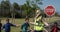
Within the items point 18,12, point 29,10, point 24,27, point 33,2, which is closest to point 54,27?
point 24,27

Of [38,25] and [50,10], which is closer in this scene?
[38,25]

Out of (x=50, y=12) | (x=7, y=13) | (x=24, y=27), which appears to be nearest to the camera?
(x=24, y=27)

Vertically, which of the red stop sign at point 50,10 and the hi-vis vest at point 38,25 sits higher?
the red stop sign at point 50,10

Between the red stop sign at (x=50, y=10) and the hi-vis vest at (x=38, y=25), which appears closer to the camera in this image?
the hi-vis vest at (x=38, y=25)

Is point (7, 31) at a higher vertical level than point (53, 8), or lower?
lower

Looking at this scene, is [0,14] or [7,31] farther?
[0,14]

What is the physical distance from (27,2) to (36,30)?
150 feet

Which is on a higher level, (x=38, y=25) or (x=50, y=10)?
(x=50, y=10)

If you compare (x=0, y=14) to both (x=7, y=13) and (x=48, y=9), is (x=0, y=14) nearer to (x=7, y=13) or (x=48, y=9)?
(x=7, y=13)

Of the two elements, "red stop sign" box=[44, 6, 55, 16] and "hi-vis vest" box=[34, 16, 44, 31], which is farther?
"red stop sign" box=[44, 6, 55, 16]

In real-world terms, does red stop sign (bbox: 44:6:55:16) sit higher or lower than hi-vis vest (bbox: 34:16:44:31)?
higher

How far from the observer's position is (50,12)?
1673cm

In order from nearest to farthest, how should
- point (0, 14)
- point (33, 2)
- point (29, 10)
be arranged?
point (33, 2) → point (29, 10) → point (0, 14)

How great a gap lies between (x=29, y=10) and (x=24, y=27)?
161 feet
